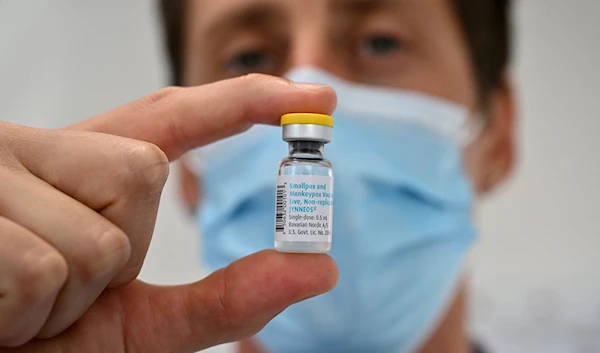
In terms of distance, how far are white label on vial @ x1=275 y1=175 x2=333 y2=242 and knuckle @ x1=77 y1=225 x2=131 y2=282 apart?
19 cm

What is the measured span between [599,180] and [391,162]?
1.19 meters

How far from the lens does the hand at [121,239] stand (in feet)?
1.49

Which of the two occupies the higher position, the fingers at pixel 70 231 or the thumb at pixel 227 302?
the fingers at pixel 70 231

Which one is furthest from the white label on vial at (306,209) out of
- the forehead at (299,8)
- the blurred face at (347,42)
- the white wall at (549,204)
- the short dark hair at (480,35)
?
the white wall at (549,204)

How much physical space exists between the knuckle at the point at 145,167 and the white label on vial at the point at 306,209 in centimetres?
15

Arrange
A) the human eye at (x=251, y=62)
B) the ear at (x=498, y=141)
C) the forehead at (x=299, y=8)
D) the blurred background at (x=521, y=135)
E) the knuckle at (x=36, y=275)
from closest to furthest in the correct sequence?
the knuckle at (x=36, y=275) < the forehead at (x=299, y=8) < the human eye at (x=251, y=62) < the ear at (x=498, y=141) < the blurred background at (x=521, y=135)

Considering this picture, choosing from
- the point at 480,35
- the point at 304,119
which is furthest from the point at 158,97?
the point at 480,35

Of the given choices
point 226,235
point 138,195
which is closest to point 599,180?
point 226,235

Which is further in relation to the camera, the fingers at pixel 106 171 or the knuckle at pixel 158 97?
the knuckle at pixel 158 97

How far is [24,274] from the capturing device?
43 cm

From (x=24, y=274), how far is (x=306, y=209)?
29 cm

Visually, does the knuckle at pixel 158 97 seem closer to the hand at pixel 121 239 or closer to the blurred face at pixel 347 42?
the hand at pixel 121 239

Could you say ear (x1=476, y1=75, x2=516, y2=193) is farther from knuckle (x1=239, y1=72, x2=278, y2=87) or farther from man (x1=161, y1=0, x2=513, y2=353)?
knuckle (x1=239, y1=72, x2=278, y2=87)

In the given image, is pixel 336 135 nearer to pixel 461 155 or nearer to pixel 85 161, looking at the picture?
pixel 461 155
